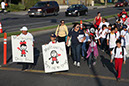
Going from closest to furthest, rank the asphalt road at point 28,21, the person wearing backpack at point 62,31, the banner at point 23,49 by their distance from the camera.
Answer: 1. the banner at point 23,49
2. the person wearing backpack at point 62,31
3. the asphalt road at point 28,21

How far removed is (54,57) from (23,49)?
139 cm

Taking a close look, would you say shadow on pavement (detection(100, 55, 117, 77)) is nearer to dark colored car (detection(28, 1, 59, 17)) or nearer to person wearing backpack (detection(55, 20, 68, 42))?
person wearing backpack (detection(55, 20, 68, 42))

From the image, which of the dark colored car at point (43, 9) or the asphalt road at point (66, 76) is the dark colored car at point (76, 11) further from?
the asphalt road at point (66, 76)

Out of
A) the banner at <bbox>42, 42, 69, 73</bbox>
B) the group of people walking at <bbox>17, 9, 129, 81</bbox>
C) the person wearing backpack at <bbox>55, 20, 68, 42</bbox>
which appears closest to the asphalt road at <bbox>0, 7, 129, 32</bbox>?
the person wearing backpack at <bbox>55, 20, 68, 42</bbox>

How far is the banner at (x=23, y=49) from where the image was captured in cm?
935

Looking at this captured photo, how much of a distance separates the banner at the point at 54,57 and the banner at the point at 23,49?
0.81 metres

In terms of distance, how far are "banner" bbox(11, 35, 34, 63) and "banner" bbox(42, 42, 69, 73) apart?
0.81 metres

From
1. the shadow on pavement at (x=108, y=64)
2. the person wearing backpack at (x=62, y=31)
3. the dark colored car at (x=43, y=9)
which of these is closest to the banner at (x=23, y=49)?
the person wearing backpack at (x=62, y=31)

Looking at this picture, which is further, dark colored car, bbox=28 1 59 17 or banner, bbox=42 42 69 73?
dark colored car, bbox=28 1 59 17

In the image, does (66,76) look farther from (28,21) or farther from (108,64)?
(28,21)

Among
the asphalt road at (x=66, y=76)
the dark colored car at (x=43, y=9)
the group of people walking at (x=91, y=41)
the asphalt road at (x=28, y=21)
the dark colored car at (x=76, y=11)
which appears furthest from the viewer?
the dark colored car at (x=76, y=11)

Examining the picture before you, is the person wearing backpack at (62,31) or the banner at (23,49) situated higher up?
the person wearing backpack at (62,31)

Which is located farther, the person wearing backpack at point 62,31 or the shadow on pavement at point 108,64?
the person wearing backpack at point 62,31

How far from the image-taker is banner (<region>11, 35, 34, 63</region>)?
9.35 m
